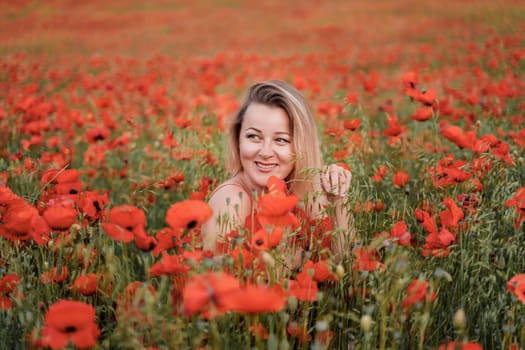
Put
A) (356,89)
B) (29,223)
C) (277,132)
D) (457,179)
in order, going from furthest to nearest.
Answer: (356,89) → (277,132) → (457,179) → (29,223)

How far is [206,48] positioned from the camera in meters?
13.8

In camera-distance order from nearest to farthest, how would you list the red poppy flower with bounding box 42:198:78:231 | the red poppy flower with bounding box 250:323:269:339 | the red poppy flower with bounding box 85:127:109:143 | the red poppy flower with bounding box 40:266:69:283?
1. the red poppy flower with bounding box 250:323:269:339
2. the red poppy flower with bounding box 42:198:78:231
3. the red poppy flower with bounding box 40:266:69:283
4. the red poppy flower with bounding box 85:127:109:143

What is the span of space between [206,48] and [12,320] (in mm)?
12949

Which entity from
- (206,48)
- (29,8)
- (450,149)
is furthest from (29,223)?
(29,8)

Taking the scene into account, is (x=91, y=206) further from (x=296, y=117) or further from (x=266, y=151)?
(x=296, y=117)

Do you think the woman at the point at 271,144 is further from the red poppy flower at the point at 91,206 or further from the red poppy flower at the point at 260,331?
the red poppy flower at the point at 260,331

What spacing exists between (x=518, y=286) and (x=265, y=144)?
117 cm

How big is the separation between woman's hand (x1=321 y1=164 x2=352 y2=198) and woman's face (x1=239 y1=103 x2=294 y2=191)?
23 centimetres

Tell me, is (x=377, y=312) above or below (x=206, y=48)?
below

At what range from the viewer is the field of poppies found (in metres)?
1.21

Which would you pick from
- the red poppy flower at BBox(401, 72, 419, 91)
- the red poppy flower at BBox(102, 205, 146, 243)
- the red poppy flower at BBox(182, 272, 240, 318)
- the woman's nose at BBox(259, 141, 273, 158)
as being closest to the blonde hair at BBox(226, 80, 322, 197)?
the woman's nose at BBox(259, 141, 273, 158)

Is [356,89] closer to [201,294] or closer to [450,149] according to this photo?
[450,149]

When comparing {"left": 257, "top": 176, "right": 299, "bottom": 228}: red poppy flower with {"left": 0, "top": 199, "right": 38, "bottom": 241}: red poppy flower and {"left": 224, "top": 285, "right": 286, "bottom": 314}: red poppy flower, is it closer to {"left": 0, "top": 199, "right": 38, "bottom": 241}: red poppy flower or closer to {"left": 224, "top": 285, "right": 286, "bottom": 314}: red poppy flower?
{"left": 224, "top": 285, "right": 286, "bottom": 314}: red poppy flower

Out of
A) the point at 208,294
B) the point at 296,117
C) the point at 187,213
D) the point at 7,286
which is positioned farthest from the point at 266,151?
the point at 208,294
